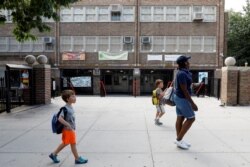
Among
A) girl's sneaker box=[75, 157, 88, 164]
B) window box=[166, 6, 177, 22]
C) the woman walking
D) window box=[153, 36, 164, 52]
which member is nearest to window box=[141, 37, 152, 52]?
window box=[153, 36, 164, 52]

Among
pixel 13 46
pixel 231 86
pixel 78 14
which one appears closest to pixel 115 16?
pixel 78 14

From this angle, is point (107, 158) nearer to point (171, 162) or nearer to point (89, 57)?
point (171, 162)

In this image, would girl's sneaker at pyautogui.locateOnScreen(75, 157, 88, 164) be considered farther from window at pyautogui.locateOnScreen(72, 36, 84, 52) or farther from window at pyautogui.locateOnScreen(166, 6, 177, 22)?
window at pyautogui.locateOnScreen(166, 6, 177, 22)

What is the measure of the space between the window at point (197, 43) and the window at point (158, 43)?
2716 millimetres

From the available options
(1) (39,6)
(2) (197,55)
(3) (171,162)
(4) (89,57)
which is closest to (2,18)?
(1) (39,6)

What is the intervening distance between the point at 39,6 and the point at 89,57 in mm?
18333

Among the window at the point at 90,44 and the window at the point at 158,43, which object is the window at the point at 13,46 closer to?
the window at the point at 90,44

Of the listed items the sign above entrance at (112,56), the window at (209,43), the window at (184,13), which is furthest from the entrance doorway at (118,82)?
the window at (209,43)

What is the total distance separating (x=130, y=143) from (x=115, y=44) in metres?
23.4

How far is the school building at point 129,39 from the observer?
A: 29.5m

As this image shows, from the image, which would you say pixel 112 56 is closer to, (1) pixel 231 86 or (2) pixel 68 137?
(1) pixel 231 86

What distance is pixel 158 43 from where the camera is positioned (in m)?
29.6

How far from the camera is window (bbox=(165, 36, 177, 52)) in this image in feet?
96.6

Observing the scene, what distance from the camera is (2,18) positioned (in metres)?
12.9
